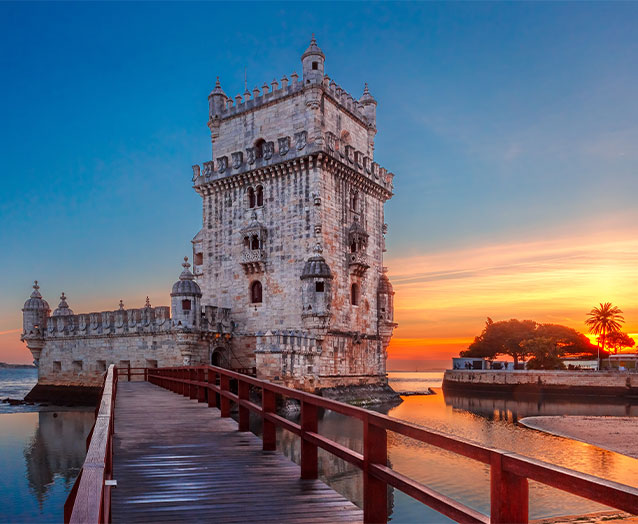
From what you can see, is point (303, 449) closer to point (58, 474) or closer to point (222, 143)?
point (58, 474)

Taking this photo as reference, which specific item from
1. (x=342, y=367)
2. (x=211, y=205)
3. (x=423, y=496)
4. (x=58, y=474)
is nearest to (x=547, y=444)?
(x=342, y=367)

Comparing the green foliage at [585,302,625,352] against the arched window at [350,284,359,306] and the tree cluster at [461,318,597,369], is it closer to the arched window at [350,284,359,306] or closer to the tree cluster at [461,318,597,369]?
the tree cluster at [461,318,597,369]

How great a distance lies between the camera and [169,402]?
1605 cm

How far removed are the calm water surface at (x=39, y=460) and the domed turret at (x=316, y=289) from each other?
1257 cm

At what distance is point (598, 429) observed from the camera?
1021 inches

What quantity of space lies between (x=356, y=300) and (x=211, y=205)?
11.1 meters

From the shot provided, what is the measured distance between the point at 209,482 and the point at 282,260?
26157 millimetres

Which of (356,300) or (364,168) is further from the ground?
(364,168)

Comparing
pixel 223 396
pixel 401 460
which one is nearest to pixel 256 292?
pixel 401 460

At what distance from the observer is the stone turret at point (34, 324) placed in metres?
41.5

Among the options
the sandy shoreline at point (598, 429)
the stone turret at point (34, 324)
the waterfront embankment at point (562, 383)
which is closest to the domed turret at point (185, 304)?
the stone turret at point (34, 324)

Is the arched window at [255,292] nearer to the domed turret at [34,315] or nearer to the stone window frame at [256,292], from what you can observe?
the stone window frame at [256,292]

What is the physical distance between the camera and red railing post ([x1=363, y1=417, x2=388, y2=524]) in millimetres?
5238

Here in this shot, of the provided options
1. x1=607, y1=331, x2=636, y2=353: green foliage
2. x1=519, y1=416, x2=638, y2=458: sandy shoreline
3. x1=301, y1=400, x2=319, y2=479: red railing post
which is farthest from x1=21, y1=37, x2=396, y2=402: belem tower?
x1=607, y1=331, x2=636, y2=353: green foliage
